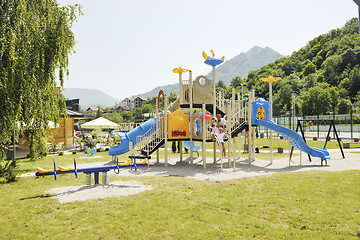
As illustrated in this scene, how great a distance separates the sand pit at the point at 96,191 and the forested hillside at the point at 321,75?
54.7m

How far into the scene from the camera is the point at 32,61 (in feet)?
31.3

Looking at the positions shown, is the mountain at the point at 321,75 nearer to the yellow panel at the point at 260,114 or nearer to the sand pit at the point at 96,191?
the yellow panel at the point at 260,114

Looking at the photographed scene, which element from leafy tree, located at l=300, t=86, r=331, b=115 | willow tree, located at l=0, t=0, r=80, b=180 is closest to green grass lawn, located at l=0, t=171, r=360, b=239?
willow tree, located at l=0, t=0, r=80, b=180

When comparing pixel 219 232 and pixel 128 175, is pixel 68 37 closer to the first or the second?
pixel 128 175

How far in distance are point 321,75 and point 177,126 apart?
3248 inches

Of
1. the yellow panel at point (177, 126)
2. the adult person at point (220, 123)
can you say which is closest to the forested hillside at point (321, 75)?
the adult person at point (220, 123)

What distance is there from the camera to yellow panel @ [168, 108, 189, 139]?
46.3ft

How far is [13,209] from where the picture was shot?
677 centimetres

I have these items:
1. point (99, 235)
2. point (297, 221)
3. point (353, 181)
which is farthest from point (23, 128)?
point (353, 181)

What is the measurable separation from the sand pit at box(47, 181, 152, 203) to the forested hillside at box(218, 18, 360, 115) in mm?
54720

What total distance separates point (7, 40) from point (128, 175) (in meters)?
6.80

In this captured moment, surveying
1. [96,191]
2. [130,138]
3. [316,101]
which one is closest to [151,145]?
[130,138]

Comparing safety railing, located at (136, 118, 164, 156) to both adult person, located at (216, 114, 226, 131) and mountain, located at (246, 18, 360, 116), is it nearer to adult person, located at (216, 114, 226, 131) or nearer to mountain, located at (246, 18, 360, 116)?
adult person, located at (216, 114, 226, 131)

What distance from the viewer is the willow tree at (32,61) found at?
8.87 meters
